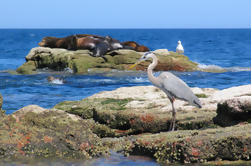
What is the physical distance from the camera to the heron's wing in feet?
30.2

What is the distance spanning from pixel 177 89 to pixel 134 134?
4.63ft

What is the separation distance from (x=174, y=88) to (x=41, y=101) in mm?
9186

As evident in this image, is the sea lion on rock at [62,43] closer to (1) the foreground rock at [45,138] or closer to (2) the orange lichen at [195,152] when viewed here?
(1) the foreground rock at [45,138]

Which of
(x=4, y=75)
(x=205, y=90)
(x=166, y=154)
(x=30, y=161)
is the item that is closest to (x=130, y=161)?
(x=166, y=154)

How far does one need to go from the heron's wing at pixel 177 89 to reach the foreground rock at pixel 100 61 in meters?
17.3

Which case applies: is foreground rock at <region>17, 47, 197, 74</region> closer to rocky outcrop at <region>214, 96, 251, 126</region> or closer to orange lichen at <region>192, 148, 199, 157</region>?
rocky outcrop at <region>214, 96, 251, 126</region>

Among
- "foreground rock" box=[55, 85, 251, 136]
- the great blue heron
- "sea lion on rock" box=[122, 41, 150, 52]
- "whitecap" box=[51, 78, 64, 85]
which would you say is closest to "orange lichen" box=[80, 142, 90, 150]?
"foreground rock" box=[55, 85, 251, 136]

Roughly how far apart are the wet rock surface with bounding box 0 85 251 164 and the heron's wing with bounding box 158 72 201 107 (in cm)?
41

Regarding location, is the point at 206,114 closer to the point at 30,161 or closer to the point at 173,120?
the point at 173,120

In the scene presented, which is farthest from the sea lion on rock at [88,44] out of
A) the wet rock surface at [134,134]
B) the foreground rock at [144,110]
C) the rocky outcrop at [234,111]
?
the rocky outcrop at [234,111]

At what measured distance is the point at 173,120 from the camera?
9008mm

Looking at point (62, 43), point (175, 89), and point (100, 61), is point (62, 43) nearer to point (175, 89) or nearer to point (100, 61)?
point (100, 61)

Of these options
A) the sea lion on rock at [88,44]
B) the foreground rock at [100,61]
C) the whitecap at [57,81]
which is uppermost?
the sea lion on rock at [88,44]

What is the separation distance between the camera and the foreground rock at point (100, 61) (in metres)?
27.5
